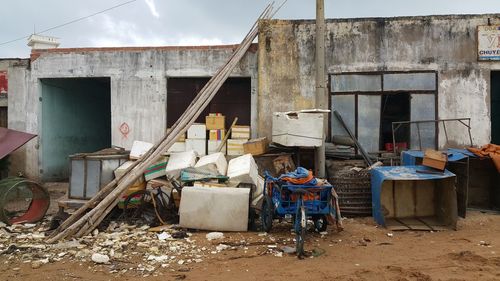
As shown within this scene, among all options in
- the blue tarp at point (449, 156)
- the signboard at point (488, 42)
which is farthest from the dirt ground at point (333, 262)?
the signboard at point (488, 42)

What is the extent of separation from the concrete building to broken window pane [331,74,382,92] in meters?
0.03

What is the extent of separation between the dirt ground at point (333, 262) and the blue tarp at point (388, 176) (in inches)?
36.4

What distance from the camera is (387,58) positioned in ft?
35.4

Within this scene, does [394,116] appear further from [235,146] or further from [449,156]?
[235,146]

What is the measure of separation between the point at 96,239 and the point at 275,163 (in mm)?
4701

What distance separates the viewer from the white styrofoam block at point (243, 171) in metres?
7.78

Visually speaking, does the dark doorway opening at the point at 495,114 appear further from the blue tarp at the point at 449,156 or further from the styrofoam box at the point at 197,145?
the styrofoam box at the point at 197,145

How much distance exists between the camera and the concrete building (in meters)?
10.6

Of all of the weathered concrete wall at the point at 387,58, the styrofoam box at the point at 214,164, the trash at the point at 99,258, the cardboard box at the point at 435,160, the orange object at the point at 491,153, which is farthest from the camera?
the weathered concrete wall at the point at 387,58

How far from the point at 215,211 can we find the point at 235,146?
153 inches

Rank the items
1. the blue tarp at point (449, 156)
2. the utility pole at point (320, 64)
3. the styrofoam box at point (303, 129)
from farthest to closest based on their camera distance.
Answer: the utility pole at point (320, 64), the styrofoam box at point (303, 129), the blue tarp at point (449, 156)

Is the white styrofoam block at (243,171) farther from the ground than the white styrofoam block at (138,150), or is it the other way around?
the white styrofoam block at (138,150)

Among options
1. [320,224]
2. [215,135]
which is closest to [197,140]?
[215,135]

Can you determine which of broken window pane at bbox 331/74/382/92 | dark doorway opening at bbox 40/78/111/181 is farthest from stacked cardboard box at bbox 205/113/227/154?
dark doorway opening at bbox 40/78/111/181
